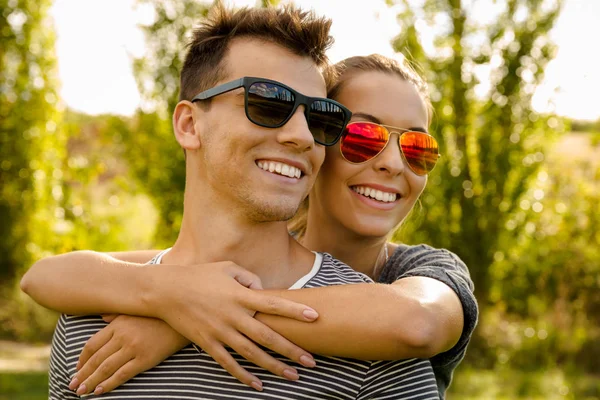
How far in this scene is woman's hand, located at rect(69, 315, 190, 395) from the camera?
7.13ft

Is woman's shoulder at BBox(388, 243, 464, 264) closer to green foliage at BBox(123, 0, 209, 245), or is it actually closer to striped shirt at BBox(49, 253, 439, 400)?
striped shirt at BBox(49, 253, 439, 400)

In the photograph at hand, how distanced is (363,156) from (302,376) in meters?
1.11

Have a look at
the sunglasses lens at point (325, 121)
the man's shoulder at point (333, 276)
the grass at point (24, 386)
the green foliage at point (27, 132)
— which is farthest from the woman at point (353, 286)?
the green foliage at point (27, 132)

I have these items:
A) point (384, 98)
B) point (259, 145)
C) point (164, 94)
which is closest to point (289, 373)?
point (259, 145)

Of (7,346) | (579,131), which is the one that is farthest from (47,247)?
(579,131)

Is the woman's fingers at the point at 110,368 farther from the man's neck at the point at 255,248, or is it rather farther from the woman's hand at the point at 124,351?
the man's neck at the point at 255,248

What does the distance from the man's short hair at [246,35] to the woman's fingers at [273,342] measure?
3.04 ft

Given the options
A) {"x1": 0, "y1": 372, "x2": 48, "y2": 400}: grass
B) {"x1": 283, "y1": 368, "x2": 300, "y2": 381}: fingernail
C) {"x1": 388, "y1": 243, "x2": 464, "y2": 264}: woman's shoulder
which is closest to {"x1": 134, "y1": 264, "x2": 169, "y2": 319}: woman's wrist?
{"x1": 283, "y1": 368, "x2": 300, "y2": 381}: fingernail

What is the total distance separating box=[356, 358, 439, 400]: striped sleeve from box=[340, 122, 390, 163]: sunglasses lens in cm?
103

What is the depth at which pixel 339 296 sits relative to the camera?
2.07m

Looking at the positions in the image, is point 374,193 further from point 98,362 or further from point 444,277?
point 98,362

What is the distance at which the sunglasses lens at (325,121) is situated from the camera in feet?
7.64

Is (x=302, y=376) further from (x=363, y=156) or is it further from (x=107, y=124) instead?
(x=107, y=124)

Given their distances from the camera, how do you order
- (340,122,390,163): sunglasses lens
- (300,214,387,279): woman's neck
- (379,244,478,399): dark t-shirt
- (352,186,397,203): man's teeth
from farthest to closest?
(300,214,387,279): woman's neck < (352,186,397,203): man's teeth < (340,122,390,163): sunglasses lens < (379,244,478,399): dark t-shirt
